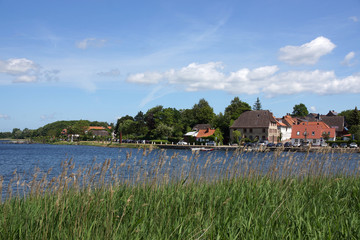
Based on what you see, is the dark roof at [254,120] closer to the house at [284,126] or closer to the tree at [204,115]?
the house at [284,126]

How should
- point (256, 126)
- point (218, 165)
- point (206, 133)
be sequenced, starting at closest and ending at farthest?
point (218, 165), point (256, 126), point (206, 133)

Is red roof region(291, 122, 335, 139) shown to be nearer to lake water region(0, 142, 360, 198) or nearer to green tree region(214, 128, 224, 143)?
green tree region(214, 128, 224, 143)

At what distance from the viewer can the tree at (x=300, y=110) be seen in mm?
133000

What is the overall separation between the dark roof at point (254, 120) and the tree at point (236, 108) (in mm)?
3173

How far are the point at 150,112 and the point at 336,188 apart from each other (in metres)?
87.7

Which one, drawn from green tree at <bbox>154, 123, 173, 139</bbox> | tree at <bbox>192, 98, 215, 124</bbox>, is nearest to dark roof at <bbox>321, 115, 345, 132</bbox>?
tree at <bbox>192, 98, 215, 124</bbox>

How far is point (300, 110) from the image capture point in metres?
134

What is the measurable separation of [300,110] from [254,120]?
57.1m

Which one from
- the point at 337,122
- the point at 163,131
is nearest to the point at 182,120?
the point at 163,131

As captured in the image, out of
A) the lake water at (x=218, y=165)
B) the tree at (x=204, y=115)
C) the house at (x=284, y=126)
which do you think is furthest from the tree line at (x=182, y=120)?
the lake water at (x=218, y=165)

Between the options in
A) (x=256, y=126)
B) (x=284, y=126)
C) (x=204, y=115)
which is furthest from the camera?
(x=204, y=115)

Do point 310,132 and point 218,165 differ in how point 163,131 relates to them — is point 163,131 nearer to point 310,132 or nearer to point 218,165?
point 310,132

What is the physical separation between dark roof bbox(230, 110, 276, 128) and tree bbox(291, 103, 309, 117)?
53.5m

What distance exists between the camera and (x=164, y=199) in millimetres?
6770
